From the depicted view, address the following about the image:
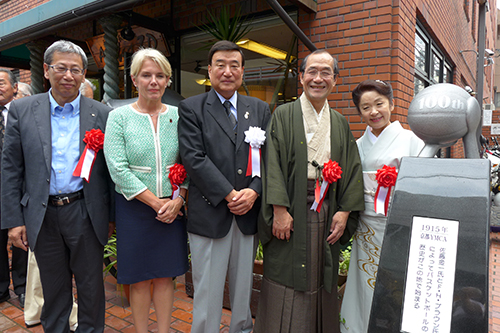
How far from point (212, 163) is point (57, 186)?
1035 millimetres

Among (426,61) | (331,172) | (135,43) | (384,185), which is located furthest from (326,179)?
(426,61)

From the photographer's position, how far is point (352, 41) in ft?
13.5

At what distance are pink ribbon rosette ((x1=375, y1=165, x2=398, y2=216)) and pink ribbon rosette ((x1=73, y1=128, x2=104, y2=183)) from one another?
1.81 metres

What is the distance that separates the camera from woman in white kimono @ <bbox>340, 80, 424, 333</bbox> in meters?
2.30

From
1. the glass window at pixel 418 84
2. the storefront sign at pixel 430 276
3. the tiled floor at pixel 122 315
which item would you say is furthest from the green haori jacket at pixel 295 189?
the glass window at pixel 418 84

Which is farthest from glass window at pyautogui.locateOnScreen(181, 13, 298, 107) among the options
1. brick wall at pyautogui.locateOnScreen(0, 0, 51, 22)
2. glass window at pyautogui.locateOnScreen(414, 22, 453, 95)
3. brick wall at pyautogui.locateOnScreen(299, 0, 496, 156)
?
brick wall at pyautogui.locateOnScreen(0, 0, 51, 22)

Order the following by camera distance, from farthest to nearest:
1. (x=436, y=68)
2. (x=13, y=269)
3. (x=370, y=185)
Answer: (x=436, y=68) → (x=13, y=269) → (x=370, y=185)

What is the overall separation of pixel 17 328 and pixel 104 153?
76.3 inches

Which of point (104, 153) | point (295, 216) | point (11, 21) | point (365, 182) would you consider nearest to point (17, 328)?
point (104, 153)

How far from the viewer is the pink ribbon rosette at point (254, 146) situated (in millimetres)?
2234

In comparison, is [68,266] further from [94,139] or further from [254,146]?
[254,146]

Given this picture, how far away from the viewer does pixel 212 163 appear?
7.11 ft

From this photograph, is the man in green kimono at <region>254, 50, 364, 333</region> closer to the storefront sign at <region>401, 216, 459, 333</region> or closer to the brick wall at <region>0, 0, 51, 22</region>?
the storefront sign at <region>401, 216, 459, 333</region>

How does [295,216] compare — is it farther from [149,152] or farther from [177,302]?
[177,302]
